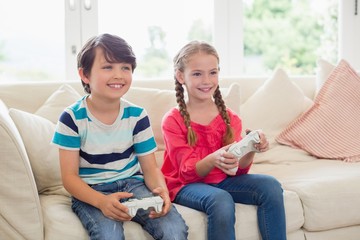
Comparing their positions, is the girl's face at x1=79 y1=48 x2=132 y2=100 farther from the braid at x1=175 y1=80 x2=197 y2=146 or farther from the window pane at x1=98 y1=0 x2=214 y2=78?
the window pane at x1=98 y1=0 x2=214 y2=78

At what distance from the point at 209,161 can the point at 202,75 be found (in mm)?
360

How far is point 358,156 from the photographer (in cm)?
256

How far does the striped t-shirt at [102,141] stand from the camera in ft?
5.89

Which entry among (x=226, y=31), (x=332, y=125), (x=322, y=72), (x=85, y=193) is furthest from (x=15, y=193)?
(x=226, y=31)

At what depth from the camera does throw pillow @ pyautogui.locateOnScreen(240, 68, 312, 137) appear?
271 centimetres

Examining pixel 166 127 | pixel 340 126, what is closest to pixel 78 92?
pixel 166 127

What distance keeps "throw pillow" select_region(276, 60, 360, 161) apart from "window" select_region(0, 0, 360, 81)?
1.08 meters

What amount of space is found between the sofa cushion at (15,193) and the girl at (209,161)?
1.77 feet

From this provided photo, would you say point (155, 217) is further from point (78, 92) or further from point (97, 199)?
point (78, 92)

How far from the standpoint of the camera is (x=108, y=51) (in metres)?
1.79

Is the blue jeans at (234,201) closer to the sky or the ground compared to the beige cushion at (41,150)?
closer to the ground

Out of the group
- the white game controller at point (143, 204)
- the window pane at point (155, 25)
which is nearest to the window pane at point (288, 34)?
the window pane at point (155, 25)

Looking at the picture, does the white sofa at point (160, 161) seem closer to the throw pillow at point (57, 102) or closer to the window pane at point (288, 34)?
the throw pillow at point (57, 102)

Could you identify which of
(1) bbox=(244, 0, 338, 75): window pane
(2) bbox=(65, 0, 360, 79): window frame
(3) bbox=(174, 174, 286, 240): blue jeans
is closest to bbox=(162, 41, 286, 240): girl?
(3) bbox=(174, 174, 286, 240): blue jeans
